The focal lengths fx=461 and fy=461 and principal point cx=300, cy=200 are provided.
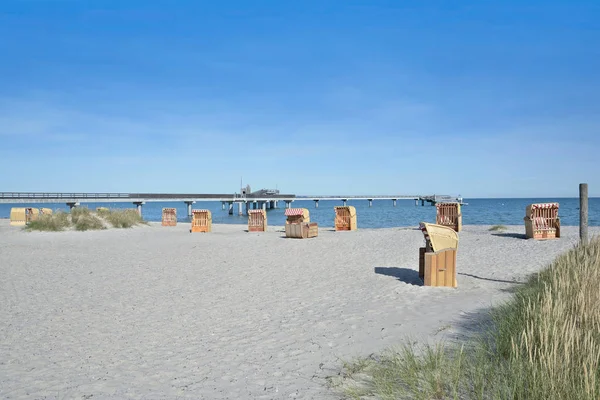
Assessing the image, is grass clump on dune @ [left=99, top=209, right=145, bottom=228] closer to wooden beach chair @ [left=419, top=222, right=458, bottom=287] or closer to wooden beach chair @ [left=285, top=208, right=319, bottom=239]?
wooden beach chair @ [left=285, top=208, right=319, bottom=239]

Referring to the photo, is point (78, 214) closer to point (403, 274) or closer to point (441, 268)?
point (403, 274)

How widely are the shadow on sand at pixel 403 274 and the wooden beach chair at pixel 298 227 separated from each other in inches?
292

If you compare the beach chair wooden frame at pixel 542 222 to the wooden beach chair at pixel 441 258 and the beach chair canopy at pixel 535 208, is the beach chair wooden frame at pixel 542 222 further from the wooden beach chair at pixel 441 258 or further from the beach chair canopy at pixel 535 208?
the wooden beach chair at pixel 441 258

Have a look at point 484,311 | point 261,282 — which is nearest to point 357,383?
point 484,311

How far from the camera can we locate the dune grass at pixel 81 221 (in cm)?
2142

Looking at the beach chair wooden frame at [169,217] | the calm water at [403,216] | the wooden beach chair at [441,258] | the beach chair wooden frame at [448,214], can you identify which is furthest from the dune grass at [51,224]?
the wooden beach chair at [441,258]

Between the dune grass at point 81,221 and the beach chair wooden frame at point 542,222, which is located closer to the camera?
the beach chair wooden frame at point 542,222

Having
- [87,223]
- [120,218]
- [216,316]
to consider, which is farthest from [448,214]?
[87,223]

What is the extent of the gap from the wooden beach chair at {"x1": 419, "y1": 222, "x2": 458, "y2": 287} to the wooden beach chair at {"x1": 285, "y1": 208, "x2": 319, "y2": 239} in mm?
9630

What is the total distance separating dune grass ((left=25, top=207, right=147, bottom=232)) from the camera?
70.3 ft

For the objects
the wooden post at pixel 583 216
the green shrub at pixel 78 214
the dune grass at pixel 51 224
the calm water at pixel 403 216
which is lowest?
the calm water at pixel 403 216

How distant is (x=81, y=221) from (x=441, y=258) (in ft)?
63.5

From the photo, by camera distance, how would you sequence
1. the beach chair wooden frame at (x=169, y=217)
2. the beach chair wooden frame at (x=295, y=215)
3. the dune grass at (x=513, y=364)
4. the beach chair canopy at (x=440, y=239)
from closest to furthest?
1. the dune grass at (x=513, y=364)
2. the beach chair canopy at (x=440, y=239)
3. the beach chair wooden frame at (x=295, y=215)
4. the beach chair wooden frame at (x=169, y=217)

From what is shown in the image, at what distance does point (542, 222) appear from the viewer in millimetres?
15344
